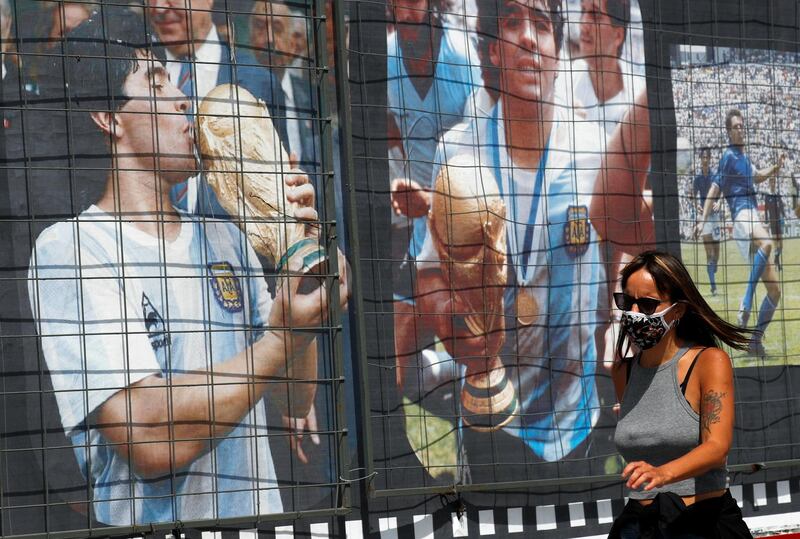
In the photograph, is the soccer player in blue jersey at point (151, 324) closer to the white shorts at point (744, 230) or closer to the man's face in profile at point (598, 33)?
the man's face in profile at point (598, 33)

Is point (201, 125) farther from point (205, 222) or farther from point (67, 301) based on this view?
point (67, 301)

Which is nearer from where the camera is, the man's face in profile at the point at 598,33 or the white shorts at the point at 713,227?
the man's face in profile at the point at 598,33

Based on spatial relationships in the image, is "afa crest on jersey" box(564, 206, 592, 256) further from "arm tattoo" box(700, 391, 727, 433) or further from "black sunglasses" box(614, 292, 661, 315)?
"arm tattoo" box(700, 391, 727, 433)

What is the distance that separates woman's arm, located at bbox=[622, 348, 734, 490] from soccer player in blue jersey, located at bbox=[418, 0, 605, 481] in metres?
1.75

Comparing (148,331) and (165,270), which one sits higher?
(165,270)

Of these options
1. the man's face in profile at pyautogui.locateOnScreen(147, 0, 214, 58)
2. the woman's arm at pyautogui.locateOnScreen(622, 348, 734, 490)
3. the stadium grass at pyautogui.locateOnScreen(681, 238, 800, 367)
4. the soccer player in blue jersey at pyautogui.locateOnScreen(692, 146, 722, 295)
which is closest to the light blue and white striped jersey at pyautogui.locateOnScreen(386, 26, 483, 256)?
the man's face in profile at pyautogui.locateOnScreen(147, 0, 214, 58)

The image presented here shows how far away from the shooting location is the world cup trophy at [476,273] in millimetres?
4852

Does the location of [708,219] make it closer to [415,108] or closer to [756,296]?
[756,296]

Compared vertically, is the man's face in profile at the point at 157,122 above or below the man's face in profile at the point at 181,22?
below

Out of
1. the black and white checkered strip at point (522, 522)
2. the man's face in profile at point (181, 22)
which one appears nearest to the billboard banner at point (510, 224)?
the black and white checkered strip at point (522, 522)

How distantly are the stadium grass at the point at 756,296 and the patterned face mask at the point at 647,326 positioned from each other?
7.21 feet

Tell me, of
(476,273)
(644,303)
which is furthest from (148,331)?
(644,303)

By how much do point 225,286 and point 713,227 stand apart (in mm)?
2463

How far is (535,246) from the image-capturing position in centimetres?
507
